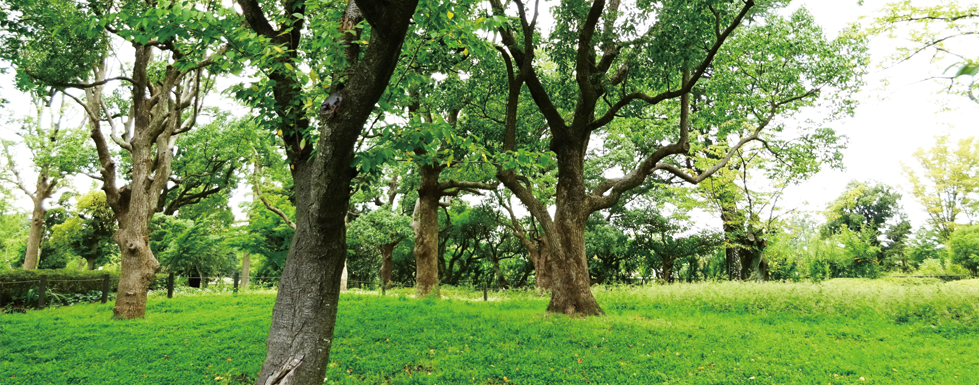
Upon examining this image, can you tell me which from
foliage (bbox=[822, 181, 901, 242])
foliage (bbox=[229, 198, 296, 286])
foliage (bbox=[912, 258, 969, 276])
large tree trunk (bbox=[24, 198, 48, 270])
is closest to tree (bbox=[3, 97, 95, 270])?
large tree trunk (bbox=[24, 198, 48, 270])

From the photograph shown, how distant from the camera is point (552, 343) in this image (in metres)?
7.48

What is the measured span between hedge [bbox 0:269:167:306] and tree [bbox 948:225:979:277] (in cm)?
3465

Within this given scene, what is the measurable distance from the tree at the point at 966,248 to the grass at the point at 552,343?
46.4 ft

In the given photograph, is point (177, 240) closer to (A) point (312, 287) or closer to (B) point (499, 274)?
(B) point (499, 274)

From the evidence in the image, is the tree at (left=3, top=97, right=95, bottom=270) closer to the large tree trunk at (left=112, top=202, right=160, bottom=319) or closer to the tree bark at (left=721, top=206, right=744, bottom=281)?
the large tree trunk at (left=112, top=202, right=160, bottom=319)

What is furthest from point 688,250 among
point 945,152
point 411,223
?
point 945,152

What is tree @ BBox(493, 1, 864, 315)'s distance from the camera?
29.2 ft

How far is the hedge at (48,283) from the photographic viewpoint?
41.6 feet

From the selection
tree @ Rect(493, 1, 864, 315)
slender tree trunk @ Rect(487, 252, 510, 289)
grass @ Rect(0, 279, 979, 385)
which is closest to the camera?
grass @ Rect(0, 279, 979, 385)

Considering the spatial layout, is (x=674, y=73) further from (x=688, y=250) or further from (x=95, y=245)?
(x=95, y=245)

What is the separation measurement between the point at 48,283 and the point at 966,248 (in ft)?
118

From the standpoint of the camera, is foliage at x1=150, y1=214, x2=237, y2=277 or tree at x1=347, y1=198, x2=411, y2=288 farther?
foliage at x1=150, y1=214, x2=237, y2=277

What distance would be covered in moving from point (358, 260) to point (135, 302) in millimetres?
18338

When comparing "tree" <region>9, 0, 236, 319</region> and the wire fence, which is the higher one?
"tree" <region>9, 0, 236, 319</region>
